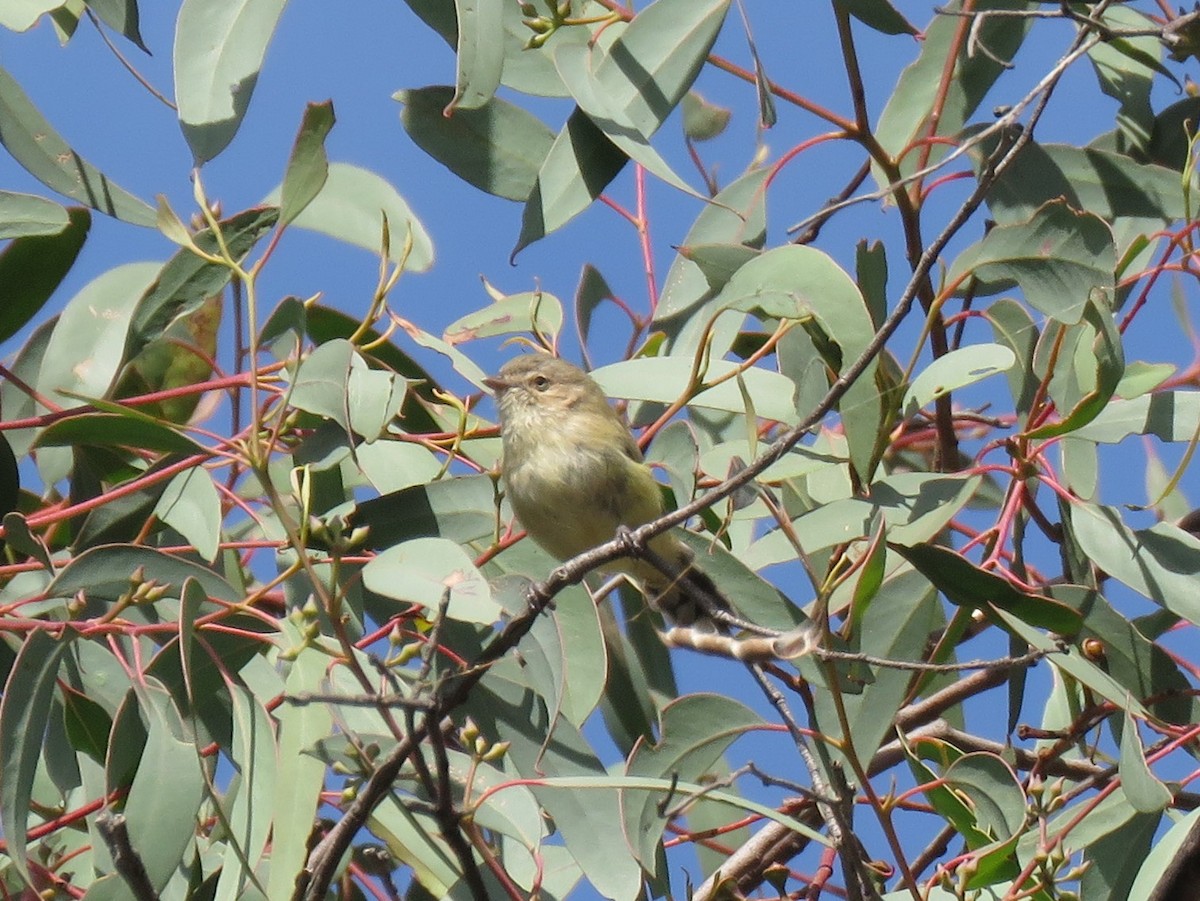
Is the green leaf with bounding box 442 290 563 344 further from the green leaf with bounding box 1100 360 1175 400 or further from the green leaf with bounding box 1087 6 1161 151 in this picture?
the green leaf with bounding box 1087 6 1161 151

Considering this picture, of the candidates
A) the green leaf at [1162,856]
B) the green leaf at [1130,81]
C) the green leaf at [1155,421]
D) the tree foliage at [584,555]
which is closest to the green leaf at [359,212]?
the tree foliage at [584,555]

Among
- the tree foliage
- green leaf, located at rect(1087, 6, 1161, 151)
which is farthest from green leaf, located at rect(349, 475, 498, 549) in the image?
green leaf, located at rect(1087, 6, 1161, 151)

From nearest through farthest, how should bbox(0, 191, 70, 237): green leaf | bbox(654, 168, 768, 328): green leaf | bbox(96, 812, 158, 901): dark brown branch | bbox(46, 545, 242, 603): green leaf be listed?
1. bbox(96, 812, 158, 901): dark brown branch
2. bbox(46, 545, 242, 603): green leaf
3. bbox(0, 191, 70, 237): green leaf
4. bbox(654, 168, 768, 328): green leaf

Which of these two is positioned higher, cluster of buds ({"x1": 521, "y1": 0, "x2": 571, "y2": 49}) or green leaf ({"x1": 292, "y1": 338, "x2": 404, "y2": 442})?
cluster of buds ({"x1": 521, "y1": 0, "x2": 571, "y2": 49})

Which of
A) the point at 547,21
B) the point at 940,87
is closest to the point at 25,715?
the point at 547,21

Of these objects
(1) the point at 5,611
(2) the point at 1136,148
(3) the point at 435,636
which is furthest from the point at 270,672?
(2) the point at 1136,148

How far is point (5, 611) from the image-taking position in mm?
2420

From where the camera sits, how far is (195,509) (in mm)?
2459

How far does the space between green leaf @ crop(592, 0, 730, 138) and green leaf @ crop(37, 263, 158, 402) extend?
923 millimetres

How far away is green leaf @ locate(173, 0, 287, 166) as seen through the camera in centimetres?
234

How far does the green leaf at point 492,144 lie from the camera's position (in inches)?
112

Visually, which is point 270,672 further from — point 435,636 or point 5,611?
point 435,636

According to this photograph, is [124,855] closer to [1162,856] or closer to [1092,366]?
[1162,856]

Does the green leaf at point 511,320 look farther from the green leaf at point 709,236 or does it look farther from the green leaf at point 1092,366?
the green leaf at point 1092,366
